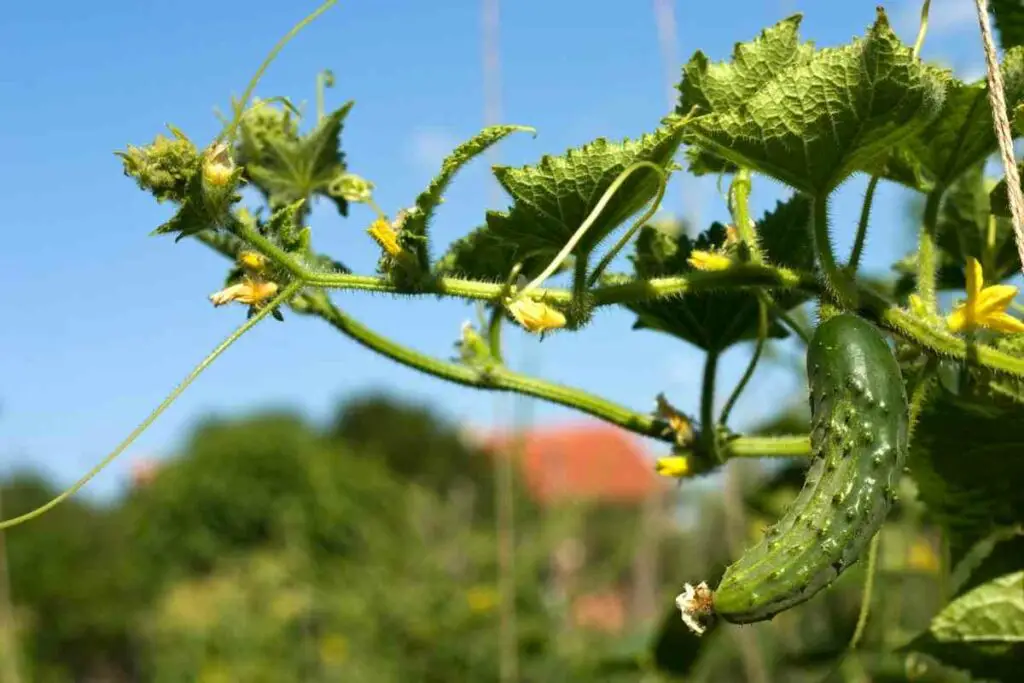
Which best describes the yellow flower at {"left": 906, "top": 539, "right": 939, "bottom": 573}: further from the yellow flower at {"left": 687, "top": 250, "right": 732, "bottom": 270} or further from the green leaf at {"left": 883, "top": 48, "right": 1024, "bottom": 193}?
the yellow flower at {"left": 687, "top": 250, "right": 732, "bottom": 270}

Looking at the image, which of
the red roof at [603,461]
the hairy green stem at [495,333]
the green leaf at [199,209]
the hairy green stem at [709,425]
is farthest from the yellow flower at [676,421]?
the red roof at [603,461]

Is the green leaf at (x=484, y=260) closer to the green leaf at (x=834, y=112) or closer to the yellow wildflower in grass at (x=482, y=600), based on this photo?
the green leaf at (x=834, y=112)

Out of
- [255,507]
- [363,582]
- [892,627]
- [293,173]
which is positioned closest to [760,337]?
[293,173]

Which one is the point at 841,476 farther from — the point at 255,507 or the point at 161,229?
the point at 255,507

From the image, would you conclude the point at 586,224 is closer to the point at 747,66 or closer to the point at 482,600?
the point at 747,66

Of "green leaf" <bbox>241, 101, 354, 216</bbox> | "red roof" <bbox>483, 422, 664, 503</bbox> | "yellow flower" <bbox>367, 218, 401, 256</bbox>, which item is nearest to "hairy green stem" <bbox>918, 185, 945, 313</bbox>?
"yellow flower" <bbox>367, 218, 401, 256</bbox>

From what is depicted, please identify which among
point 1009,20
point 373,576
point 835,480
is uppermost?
point 1009,20

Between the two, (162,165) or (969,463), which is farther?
(969,463)

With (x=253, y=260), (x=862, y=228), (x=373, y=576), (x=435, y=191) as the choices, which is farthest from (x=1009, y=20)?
(x=373, y=576)
